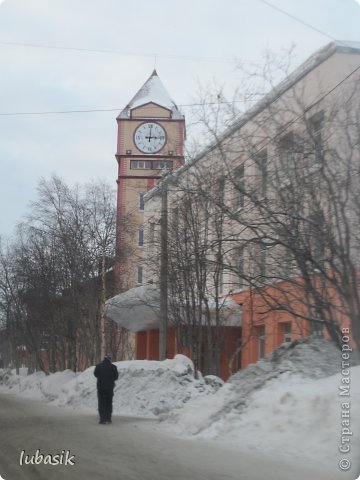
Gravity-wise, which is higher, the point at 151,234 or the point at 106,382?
the point at 151,234

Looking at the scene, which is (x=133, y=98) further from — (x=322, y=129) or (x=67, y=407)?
(x=67, y=407)

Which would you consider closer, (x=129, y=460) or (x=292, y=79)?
(x=129, y=460)

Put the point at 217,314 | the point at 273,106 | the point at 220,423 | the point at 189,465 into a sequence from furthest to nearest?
1. the point at 217,314
2. the point at 273,106
3. the point at 220,423
4. the point at 189,465

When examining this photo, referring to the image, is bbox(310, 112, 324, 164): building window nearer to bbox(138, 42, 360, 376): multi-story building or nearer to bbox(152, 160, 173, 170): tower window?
bbox(138, 42, 360, 376): multi-story building

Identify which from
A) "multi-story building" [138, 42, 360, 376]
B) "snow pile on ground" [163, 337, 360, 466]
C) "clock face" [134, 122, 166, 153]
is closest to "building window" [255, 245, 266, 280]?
"multi-story building" [138, 42, 360, 376]

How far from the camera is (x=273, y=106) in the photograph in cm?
1267

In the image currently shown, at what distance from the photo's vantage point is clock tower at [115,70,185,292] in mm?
16859

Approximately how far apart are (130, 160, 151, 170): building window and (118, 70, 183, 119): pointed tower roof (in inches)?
181

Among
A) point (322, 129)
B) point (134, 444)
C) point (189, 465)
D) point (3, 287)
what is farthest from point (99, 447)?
point (3, 287)

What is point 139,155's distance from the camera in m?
21.6

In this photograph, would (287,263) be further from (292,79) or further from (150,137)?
(150,137)

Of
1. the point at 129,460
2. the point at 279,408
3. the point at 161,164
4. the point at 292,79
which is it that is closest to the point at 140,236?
the point at 161,164

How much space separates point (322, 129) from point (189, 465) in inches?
236

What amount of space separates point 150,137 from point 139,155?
2.19ft
